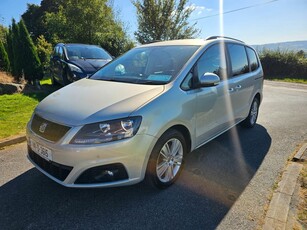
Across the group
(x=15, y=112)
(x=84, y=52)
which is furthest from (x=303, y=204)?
(x=84, y=52)

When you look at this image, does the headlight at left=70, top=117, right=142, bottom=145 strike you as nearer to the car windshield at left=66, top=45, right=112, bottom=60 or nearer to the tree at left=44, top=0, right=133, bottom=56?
the car windshield at left=66, top=45, right=112, bottom=60

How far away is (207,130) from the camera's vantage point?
366 cm

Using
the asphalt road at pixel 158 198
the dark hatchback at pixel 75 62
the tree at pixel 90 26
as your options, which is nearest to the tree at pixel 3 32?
the tree at pixel 90 26

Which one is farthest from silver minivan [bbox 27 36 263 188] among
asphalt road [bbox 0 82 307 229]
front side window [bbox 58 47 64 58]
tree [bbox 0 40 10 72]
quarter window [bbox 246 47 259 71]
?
tree [bbox 0 40 10 72]

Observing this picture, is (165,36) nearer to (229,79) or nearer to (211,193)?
(229,79)

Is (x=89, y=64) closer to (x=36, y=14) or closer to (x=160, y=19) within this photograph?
(x=160, y=19)

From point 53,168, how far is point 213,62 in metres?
2.60

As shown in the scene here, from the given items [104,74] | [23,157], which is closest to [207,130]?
[104,74]

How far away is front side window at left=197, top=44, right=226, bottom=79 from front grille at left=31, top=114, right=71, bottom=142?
187 cm

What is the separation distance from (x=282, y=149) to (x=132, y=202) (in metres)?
2.99

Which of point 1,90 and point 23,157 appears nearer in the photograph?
point 23,157

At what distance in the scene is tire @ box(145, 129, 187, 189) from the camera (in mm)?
2824

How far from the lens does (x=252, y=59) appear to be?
209 inches

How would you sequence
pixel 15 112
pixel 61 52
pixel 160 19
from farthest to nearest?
pixel 160 19
pixel 61 52
pixel 15 112
